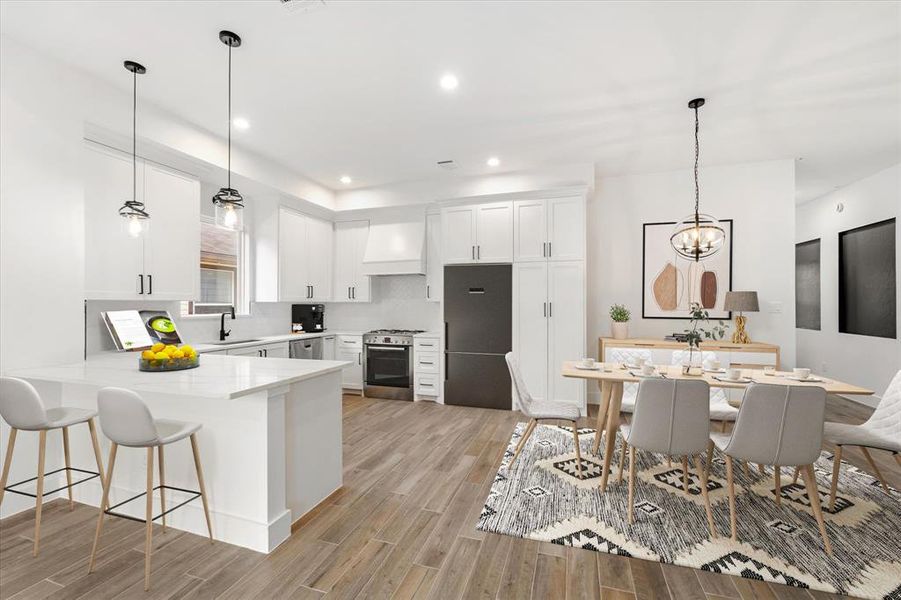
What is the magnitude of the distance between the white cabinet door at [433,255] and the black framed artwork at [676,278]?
8.76 ft

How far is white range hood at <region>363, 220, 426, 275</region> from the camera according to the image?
546cm

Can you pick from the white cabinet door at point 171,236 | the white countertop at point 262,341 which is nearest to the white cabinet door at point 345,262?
the white countertop at point 262,341

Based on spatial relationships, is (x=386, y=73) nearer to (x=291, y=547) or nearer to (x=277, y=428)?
(x=277, y=428)

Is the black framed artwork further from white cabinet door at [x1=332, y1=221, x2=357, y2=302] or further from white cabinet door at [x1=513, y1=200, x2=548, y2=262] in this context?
white cabinet door at [x1=332, y1=221, x2=357, y2=302]

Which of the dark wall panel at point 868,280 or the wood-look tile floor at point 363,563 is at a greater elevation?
the dark wall panel at point 868,280

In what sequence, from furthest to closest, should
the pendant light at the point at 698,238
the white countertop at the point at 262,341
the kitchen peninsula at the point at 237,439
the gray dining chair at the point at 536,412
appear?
the white countertop at the point at 262,341 < the pendant light at the point at 698,238 < the gray dining chair at the point at 536,412 < the kitchen peninsula at the point at 237,439

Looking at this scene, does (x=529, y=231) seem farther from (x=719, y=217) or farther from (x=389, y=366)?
(x=389, y=366)

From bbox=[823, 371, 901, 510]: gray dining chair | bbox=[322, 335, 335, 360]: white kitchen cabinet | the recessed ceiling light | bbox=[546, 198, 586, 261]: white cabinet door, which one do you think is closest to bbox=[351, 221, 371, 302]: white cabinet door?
bbox=[322, 335, 335, 360]: white kitchen cabinet

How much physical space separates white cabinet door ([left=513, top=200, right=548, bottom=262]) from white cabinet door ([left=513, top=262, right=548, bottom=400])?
0.40ft

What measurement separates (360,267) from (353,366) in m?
A: 1.44

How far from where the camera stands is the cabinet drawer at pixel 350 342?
5.64 metres

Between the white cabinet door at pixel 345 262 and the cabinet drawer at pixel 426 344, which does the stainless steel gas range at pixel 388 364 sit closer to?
the cabinet drawer at pixel 426 344

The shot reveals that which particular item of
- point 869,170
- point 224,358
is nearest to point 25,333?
point 224,358

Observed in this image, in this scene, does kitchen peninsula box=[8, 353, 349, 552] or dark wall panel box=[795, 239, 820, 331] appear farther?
dark wall panel box=[795, 239, 820, 331]
